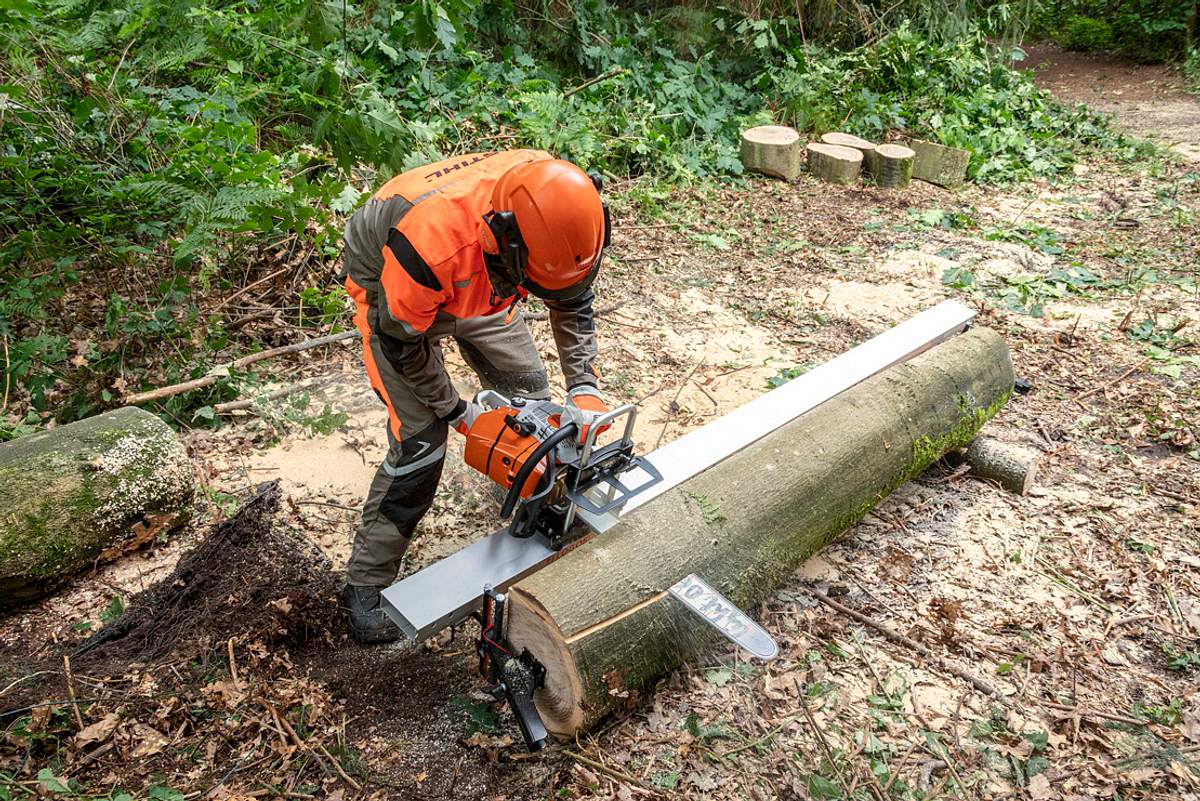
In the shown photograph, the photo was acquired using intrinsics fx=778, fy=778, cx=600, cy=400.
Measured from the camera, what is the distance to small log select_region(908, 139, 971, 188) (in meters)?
7.78

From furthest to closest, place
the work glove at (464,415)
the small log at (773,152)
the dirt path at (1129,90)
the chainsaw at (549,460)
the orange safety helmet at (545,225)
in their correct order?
the dirt path at (1129,90) < the small log at (773,152) < the work glove at (464,415) < the chainsaw at (549,460) < the orange safety helmet at (545,225)

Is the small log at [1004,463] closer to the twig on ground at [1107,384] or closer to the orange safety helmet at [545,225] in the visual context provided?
the twig on ground at [1107,384]

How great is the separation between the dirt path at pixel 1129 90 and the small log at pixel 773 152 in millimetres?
4460

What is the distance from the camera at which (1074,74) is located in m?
12.8

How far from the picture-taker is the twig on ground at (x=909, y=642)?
274cm

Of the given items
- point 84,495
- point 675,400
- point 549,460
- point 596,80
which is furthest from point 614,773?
point 596,80

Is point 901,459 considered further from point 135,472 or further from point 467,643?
point 135,472

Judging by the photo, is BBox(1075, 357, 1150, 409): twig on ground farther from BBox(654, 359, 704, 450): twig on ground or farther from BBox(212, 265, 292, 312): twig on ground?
BBox(212, 265, 292, 312): twig on ground

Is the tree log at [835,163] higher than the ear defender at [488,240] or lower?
lower

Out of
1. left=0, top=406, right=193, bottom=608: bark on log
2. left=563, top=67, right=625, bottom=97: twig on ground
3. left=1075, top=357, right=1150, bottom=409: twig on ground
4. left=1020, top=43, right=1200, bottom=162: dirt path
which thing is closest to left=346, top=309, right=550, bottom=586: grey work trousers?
left=0, top=406, right=193, bottom=608: bark on log

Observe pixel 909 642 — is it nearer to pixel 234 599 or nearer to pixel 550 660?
pixel 550 660

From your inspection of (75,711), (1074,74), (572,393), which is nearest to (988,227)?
(572,393)

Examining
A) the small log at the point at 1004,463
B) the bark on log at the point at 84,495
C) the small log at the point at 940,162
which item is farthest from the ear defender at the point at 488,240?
the small log at the point at 940,162

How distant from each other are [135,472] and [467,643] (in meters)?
1.57
